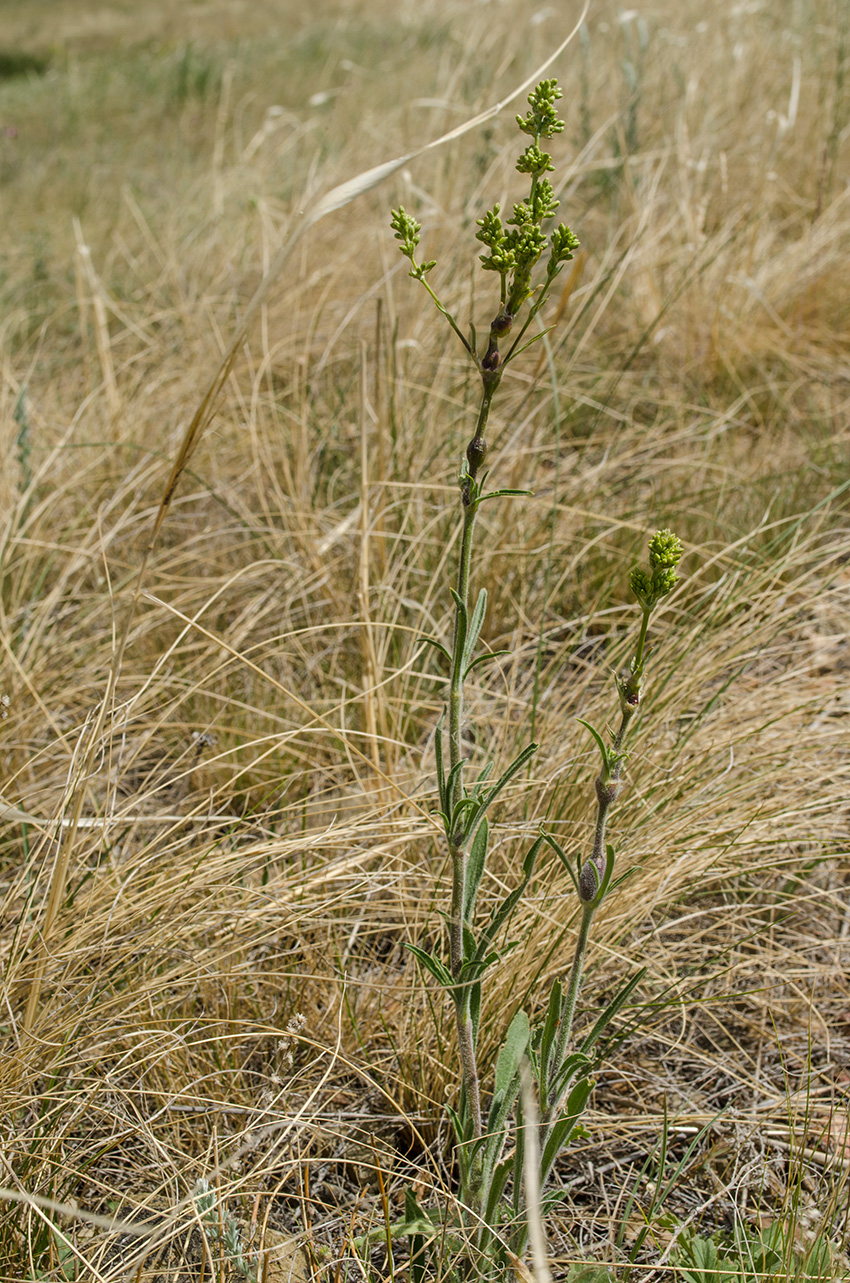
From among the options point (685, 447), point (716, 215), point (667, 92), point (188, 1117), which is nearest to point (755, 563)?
point (685, 447)

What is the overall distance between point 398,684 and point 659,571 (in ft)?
3.44

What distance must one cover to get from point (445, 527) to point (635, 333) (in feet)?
3.99

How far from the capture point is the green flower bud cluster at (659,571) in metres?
0.85

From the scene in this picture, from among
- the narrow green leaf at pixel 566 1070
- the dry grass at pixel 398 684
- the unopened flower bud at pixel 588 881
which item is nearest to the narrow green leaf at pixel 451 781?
the unopened flower bud at pixel 588 881

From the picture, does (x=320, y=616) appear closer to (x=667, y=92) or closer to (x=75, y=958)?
(x=75, y=958)

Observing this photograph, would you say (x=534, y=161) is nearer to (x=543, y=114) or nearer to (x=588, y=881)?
(x=543, y=114)

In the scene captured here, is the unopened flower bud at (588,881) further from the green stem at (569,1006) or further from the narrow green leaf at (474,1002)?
the narrow green leaf at (474,1002)

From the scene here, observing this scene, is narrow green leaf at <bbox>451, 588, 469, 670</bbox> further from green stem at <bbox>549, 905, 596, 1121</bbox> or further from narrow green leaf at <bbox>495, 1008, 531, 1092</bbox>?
narrow green leaf at <bbox>495, 1008, 531, 1092</bbox>

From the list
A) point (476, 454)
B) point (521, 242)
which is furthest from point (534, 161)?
point (476, 454)

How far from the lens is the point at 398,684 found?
1.88 meters

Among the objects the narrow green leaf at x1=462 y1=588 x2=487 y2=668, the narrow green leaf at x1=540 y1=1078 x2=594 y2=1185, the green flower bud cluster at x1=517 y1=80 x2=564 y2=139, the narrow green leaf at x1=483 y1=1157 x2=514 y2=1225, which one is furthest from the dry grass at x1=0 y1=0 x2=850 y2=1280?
the green flower bud cluster at x1=517 y1=80 x2=564 y2=139

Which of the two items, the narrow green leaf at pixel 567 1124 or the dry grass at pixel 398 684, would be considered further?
the dry grass at pixel 398 684

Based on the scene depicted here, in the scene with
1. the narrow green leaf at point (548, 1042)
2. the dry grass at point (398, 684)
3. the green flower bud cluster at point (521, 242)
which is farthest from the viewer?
the dry grass at point (398, 684)

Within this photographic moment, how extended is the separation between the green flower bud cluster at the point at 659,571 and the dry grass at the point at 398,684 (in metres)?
0.55
